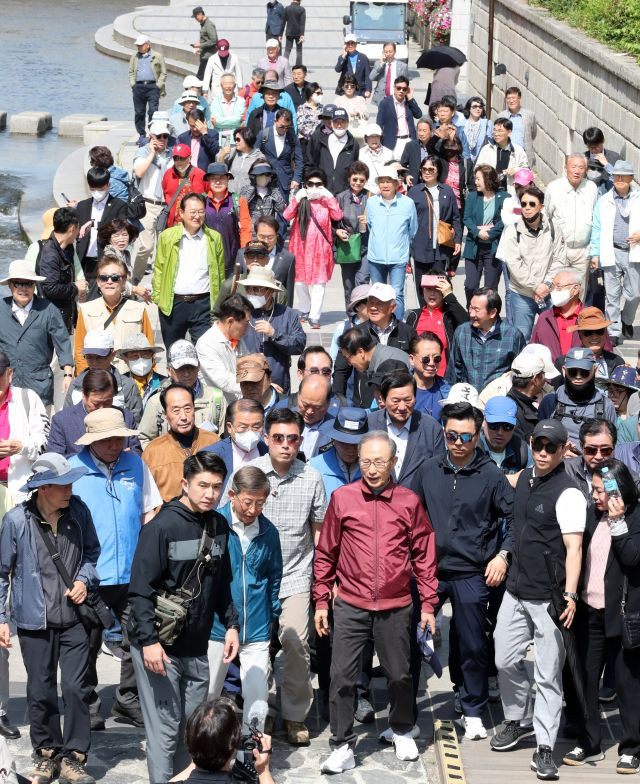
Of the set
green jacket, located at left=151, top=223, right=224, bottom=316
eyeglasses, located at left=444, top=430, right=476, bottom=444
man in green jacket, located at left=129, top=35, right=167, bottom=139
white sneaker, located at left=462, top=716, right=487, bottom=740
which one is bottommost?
man in green jacket, located at left=129, top=35, right=167, bottom=139

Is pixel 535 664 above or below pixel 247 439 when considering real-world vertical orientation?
below

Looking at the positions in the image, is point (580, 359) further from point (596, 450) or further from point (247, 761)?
point (247, 761)

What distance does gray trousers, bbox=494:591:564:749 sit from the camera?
26.2ft

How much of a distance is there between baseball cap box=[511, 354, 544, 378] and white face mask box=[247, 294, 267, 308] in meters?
2.44

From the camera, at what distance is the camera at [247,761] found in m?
5.78

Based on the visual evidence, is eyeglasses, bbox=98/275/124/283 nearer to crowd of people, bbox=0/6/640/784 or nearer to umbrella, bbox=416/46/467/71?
crowd of people, bbox=0/6/640/784

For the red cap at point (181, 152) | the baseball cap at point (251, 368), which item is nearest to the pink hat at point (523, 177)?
the red cap at point (181, 152)

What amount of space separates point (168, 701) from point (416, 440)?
2549mm

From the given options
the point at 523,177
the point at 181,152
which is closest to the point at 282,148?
the point at 181,152

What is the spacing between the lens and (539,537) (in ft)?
26.4

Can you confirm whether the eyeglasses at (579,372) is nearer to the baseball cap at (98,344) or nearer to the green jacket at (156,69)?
the baseball cap at (98,344)

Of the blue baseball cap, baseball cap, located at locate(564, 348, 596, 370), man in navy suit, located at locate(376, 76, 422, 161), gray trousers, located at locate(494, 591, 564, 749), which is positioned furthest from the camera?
man in navy suit, located at locate(376, 76, 422, 161)

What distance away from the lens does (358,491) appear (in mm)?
8008

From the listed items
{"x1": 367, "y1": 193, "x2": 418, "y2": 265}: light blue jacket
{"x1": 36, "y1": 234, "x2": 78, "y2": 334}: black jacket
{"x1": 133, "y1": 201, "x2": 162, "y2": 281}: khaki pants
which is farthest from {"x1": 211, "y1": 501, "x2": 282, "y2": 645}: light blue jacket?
{"x1": 133, "y1": 201, "x2": 162, "y2": 281}: khaki pants
